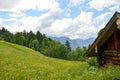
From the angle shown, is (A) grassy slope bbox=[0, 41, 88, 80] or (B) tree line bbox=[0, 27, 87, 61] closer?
(A) grassy slope bbox=[0, 41, 88, 80]

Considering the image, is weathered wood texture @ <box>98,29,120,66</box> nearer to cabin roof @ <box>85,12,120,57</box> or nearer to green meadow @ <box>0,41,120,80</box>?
cabin roof @ <box>85,12,120,57</box>

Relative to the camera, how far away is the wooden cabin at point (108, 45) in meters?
16.1

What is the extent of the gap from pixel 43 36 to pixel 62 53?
102ft

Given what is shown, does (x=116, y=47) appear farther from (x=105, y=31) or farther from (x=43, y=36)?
(x=43, y=36)

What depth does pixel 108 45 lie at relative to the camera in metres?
19.1

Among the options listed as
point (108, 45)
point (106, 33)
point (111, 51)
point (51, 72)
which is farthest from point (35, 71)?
point (106, 33)

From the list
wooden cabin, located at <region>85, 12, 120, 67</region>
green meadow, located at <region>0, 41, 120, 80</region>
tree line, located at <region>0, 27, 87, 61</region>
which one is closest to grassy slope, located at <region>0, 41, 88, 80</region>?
green meadow, located at <region>0, 41, 120, 80</region>

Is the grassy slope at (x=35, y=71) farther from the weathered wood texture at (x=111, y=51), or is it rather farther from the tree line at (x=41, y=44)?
the tree line at (x=41, y=44)

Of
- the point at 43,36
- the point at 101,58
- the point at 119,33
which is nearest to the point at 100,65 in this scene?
the point at 101,58

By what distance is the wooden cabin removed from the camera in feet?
52.9

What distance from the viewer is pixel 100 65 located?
67.5 ft

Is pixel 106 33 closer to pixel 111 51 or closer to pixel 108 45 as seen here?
pixel 111 51

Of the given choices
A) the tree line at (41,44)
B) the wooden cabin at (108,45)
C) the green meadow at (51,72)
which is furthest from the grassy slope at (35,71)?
the tree line at (41,44)

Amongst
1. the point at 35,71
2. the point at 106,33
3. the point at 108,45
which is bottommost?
the point at 35,71
